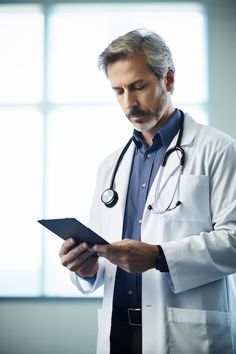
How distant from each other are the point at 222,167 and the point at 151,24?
A: 5.99 feet

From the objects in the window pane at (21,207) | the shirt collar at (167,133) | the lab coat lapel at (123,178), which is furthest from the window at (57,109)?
the shirt collar at (167,133)

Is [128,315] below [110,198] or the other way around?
below

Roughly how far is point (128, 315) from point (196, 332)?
22cm

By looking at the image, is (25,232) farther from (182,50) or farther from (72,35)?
(182,50)

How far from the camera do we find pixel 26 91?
2.87 m

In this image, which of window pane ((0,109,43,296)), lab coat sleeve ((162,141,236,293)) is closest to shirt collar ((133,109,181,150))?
lab coat sleeve ((162,141,236,293))

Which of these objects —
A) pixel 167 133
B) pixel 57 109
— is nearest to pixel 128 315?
pixel 167 133

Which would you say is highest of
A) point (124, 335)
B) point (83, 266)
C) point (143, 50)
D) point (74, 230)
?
point (143, 50)

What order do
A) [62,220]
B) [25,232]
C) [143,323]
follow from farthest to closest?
[25,232] → [143,323] → [62,220]

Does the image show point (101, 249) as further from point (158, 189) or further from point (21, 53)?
point (21, 53)

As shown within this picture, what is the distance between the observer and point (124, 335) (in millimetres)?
1373

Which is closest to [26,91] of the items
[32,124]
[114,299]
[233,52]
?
[32,124]

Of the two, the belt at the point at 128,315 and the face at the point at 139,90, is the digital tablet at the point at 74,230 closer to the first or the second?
the belt at the point at 128,315

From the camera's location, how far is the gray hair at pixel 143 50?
1.47m
